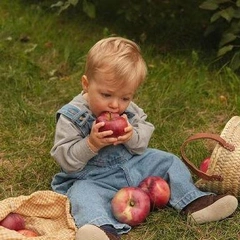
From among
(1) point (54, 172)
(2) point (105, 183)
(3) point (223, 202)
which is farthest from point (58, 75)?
(3) point (223, 202)

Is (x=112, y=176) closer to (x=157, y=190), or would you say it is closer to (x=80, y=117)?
(x=157, y=190)

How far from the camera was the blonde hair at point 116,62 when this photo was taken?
300 centimetres

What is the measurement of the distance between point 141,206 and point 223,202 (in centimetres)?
40

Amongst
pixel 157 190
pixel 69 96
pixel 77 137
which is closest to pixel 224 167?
pixel 157 190

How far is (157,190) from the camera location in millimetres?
3094

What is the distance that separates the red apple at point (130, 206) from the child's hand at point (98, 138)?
25 centimetres

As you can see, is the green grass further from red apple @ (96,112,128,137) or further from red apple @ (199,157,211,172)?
red apple @ (96,112,128,137)

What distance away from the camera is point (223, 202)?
2.97 meters

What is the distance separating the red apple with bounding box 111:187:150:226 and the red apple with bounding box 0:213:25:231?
450mm

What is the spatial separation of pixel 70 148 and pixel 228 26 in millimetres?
2540

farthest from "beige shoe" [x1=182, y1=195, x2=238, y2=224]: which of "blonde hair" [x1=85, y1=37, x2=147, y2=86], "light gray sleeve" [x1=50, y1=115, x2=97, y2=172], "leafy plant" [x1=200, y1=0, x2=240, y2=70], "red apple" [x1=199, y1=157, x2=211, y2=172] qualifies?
"leafy plant" [x1=200, y1=0, x2=240, y2=70]

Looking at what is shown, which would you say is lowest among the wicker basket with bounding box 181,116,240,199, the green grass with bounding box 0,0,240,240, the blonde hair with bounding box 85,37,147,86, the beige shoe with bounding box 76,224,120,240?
the green grass with bounding box 0,0,240,240

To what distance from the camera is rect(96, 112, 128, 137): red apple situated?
2955 mm

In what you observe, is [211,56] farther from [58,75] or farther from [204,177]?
[204,177]
